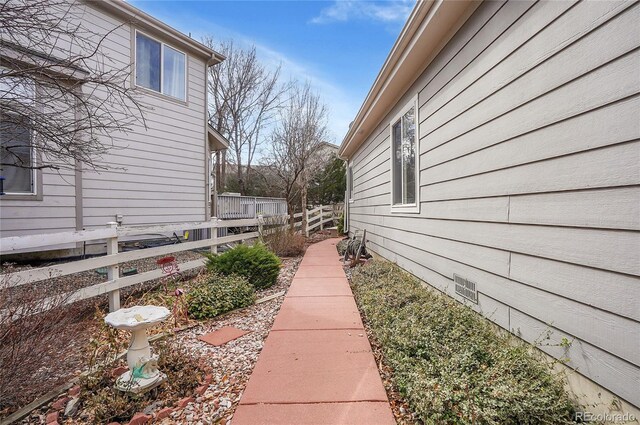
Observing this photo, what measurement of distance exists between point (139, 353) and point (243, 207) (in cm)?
1164

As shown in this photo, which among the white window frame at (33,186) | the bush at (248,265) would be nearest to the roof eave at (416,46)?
the bush at (248,265)

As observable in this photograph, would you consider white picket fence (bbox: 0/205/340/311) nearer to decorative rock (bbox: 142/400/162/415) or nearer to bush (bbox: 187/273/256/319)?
bush (bbox: 187/273/256/319)

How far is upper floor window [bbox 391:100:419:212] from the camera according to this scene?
4.42 metres

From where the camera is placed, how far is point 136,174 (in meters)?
7.41

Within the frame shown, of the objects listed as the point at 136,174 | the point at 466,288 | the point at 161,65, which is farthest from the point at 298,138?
the point at 466,288

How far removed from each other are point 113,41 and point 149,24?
972 mm

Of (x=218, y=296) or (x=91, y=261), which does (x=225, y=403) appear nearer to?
(x=218, y=296)

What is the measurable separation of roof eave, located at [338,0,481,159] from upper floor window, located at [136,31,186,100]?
216 inches

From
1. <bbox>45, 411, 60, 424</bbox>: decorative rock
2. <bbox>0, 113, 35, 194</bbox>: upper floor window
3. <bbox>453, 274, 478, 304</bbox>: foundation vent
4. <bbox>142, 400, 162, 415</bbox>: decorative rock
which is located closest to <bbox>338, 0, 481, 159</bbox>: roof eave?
<bbox>453, 274, 478, 304</bbox>: foundation vent

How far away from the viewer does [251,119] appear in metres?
20.0

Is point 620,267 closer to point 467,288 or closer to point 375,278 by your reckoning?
point 467,288

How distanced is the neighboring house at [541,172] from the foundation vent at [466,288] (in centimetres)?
2

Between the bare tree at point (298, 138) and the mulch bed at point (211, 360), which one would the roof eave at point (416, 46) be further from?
the bare tree at point (298, 138)

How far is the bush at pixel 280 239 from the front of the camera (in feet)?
26.2
